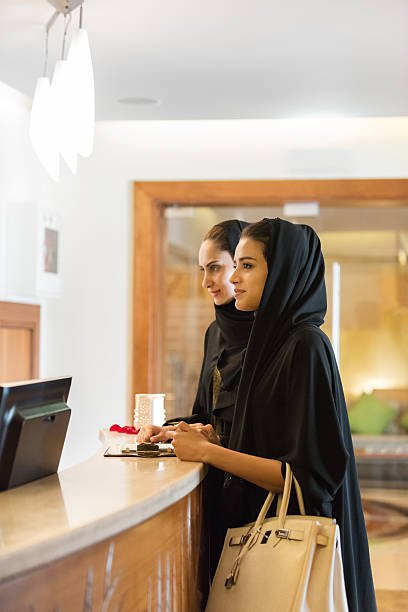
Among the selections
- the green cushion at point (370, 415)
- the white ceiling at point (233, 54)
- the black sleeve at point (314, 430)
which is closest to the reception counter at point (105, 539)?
the black sleeve at point (314, 430)

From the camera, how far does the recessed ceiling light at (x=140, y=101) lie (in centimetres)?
488

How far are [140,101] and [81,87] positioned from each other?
1895 millimetres

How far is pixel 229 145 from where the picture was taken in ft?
18.8

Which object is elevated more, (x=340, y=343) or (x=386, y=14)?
(x=386, y=14)

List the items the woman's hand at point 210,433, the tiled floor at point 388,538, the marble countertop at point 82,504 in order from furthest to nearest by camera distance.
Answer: the tiled floor at point 388,538
the woman's hand at point 210,433
the marble countertop at point 82,504

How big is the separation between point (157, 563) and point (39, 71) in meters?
2.97

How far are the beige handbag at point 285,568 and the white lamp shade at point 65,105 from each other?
4.71 feet

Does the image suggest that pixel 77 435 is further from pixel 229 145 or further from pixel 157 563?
pixel 157 563

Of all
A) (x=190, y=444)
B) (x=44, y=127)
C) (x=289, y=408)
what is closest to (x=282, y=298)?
(x=289, y=408)

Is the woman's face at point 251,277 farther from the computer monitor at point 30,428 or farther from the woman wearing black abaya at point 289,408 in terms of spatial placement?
the computer monitor at point 30,428

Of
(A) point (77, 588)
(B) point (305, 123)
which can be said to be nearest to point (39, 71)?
(B) point (305, 123)

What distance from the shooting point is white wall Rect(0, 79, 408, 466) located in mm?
5672

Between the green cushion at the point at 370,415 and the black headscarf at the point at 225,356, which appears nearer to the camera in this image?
the black headscarf at the point at 225,356

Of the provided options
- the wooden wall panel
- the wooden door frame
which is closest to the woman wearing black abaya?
→ the wooden wall panel
